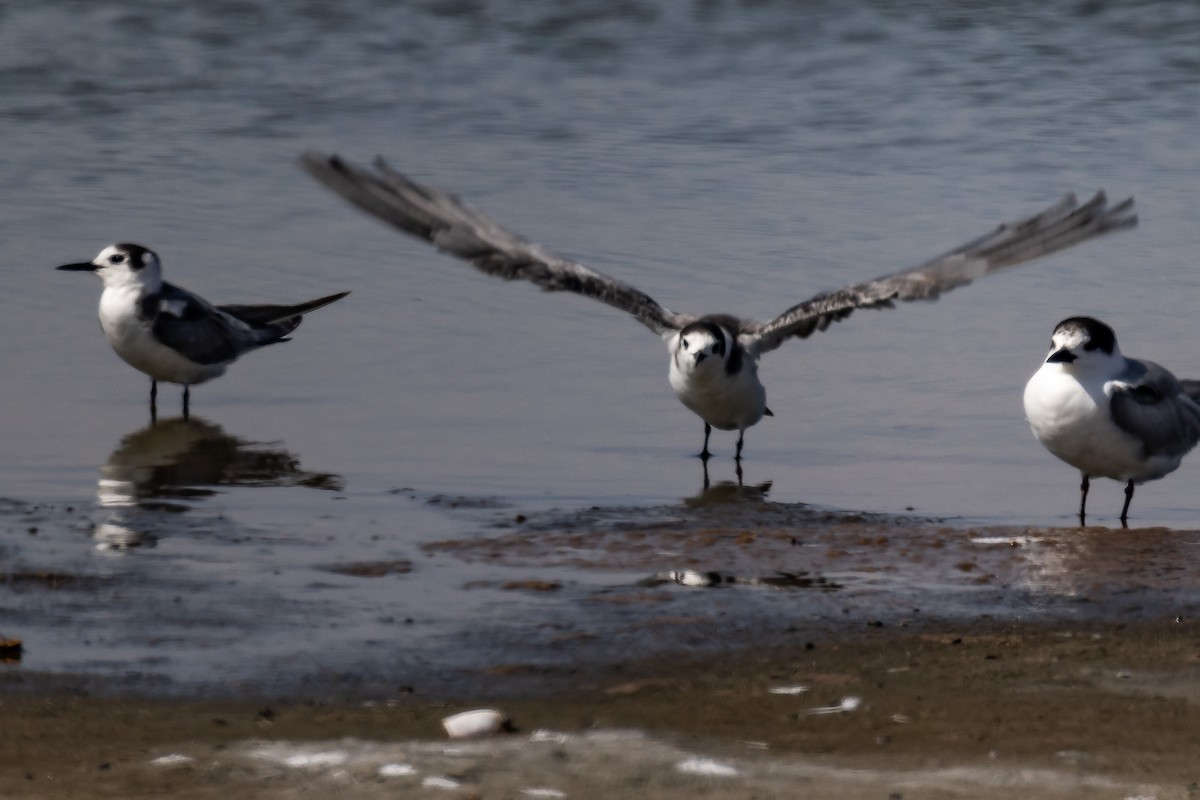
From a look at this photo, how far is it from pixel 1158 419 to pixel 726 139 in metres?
9.73

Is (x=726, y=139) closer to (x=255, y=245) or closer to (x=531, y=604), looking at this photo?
(x=255, y=245)

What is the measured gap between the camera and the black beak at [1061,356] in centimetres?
826

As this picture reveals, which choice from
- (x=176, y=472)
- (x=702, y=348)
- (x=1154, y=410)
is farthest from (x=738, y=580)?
(x=176, y=472)

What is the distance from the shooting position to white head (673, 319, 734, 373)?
31.2ft

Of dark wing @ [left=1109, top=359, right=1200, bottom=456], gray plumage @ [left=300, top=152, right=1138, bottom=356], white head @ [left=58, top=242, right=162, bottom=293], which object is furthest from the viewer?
white head @ [left=58, top=242, right=162, bottom=293]

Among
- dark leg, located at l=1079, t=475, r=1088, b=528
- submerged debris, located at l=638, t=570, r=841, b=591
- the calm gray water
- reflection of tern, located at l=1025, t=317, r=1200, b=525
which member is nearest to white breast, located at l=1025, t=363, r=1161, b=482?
reflection of tern, located at l=1025, t=317, r=1200, b=525

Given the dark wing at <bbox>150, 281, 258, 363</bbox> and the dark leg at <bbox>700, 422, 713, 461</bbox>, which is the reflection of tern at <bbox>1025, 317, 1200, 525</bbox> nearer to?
the dark leg at <bbox>700, 422, 713, 461</bbox>

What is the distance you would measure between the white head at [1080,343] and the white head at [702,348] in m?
1.76

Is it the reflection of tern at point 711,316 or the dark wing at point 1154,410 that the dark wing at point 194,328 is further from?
the dark wing at point 1154,410

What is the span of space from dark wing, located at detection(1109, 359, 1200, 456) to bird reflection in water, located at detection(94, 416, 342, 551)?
3.31 m

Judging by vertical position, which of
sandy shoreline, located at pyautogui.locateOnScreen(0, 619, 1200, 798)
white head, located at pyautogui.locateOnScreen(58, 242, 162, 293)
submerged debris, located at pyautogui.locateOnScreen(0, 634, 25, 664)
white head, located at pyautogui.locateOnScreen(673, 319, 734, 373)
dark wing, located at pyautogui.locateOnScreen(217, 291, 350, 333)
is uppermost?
white head, located at pyautogui.locateOnScreen(58, 242, 162, 293)

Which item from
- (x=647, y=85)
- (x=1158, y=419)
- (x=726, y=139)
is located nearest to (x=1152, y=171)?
(x=726, y=139)

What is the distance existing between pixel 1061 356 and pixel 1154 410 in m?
0.55

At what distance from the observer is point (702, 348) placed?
374 inches
